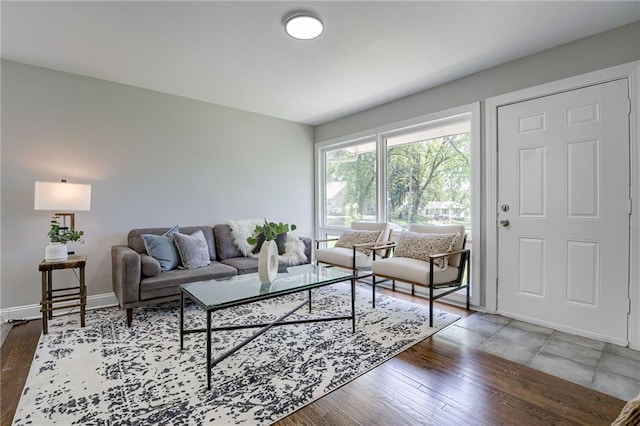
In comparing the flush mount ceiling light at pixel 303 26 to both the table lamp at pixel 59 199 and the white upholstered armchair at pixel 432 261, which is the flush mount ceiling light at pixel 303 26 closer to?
the white upholstered armchair at pixel 432 261

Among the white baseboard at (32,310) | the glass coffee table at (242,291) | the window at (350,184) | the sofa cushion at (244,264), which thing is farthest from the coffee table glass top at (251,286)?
the window at (350,184)

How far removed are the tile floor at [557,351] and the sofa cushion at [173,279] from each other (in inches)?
85.3

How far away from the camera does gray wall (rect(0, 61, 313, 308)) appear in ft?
9.32

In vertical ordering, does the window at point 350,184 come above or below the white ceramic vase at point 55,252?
above

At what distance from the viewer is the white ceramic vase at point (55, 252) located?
260cm

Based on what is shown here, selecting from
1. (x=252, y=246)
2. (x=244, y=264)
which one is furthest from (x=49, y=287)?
(x=252, y=246)

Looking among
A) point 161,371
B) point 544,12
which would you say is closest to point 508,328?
point 544,12

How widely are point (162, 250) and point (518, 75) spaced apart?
12.7 ft

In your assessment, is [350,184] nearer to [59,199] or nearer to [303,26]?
[303,26]

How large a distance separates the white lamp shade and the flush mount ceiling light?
2327 millimetres

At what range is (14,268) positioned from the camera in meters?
2.83

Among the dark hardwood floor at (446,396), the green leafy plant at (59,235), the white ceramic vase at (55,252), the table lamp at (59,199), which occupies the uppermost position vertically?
the table lamp at (59,199)

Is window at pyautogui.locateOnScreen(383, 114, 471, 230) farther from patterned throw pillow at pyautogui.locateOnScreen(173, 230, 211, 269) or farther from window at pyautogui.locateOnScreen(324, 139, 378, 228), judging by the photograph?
patterned throw pillow at pyautogui.locateOnScreen(173, 230, 211, 269)

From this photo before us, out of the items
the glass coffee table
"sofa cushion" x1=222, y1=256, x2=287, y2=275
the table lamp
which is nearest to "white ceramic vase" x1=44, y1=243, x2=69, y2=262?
the table lamp
